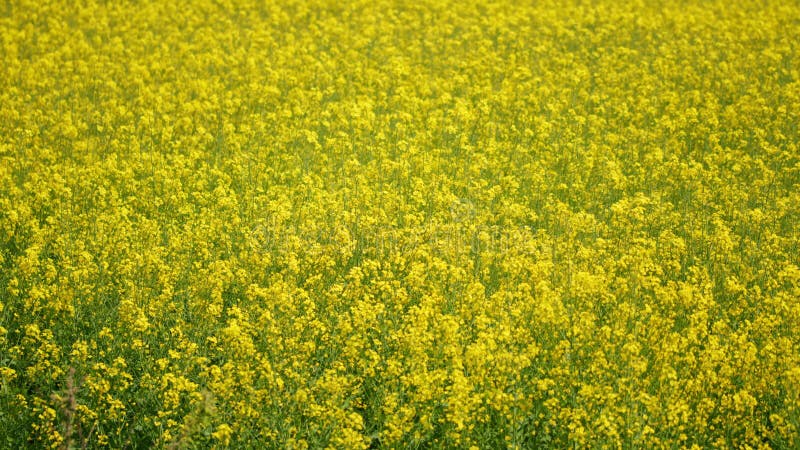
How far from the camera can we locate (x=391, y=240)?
26.8 feet

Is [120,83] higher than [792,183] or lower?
higher

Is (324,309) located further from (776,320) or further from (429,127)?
(429,127)

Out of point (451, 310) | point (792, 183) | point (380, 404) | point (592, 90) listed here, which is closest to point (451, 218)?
point (451, 310)

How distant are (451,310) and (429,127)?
426 centimetres

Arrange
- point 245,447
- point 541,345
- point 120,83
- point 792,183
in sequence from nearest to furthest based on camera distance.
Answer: point 245,447
point 541,345
point 792,183
point 120,83

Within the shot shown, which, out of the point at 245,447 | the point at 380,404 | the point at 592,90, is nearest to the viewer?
the point at 245,447

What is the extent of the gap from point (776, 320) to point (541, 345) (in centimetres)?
192

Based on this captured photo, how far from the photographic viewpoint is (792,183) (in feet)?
33.6

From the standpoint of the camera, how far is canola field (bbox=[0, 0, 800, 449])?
607 centimetres

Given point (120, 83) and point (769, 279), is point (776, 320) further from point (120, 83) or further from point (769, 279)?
point (120, 83)

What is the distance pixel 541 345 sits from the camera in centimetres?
672

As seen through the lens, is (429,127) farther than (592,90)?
No

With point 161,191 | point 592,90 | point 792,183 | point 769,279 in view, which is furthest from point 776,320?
point 592,90

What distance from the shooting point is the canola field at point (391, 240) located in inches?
239
